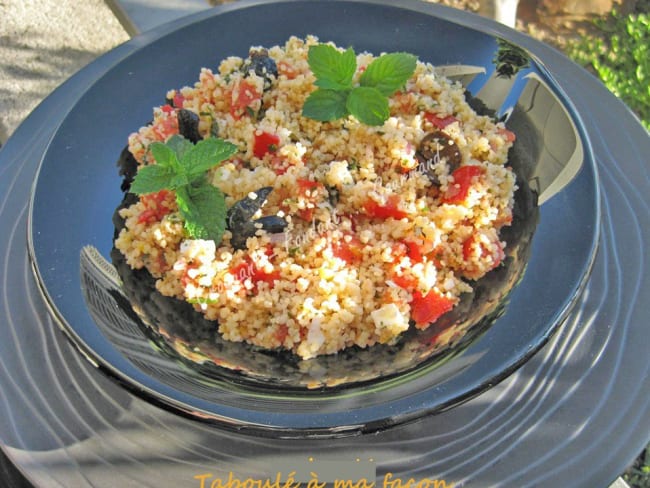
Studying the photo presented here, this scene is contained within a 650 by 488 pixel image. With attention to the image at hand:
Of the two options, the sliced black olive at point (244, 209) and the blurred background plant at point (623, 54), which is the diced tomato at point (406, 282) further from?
the blurred background plant at point (623, 54)

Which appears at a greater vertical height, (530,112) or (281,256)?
(281,256)

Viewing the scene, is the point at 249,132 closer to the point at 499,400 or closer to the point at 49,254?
the point at 49,254

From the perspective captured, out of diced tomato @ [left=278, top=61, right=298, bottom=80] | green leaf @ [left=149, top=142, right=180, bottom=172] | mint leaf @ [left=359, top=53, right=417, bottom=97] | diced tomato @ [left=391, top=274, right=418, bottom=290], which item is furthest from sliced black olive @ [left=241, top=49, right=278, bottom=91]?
diced tomato @ [left=391, top=274, right=418, bottom=290]

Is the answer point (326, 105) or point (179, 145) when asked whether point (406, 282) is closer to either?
point (326, 105)

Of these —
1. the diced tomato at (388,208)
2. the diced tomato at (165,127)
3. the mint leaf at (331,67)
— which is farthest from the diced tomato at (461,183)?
the diced tomato at (165,127)

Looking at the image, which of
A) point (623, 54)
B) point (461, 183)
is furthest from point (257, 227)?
point (623, 54)

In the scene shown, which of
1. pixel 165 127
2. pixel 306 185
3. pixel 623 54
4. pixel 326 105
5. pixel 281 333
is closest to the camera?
pixel 281 333

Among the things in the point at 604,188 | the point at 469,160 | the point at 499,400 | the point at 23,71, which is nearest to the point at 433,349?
the point at 499,400

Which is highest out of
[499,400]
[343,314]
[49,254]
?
[49,254]
